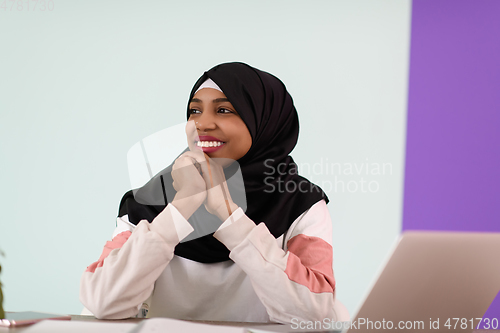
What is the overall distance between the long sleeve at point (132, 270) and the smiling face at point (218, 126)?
239 mm

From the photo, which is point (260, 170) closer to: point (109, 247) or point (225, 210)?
point (225, 210)

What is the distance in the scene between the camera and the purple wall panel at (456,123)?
246 centimetres

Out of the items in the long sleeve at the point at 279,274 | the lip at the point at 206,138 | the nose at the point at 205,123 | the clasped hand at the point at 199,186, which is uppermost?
the nose at the point at 205,123

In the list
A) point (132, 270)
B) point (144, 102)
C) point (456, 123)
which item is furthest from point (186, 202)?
point (456, 123)

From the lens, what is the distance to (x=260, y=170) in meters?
1.24

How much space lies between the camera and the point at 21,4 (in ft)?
9.32

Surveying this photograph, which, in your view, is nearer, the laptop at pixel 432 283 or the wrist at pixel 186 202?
the laptop at pixel 432 283

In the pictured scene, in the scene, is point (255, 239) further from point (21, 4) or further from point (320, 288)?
point (21, 4)

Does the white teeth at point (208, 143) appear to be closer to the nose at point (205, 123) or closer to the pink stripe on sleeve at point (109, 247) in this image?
the nose at point (205, 123)

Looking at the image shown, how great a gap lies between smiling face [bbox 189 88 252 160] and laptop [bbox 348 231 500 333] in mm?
660

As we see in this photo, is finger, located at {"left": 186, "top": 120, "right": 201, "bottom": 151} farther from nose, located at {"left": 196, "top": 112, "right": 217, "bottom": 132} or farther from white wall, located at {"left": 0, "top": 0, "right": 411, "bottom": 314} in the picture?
white wall, located at {"left": 0, "top": 0, "right": 411, "bottom": 314}

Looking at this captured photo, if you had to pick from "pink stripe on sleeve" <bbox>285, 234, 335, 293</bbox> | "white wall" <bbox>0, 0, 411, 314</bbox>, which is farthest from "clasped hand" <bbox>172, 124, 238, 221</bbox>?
"white wall" <bbox>0, 0, 411, 314</bbox>

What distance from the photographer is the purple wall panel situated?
246 cm

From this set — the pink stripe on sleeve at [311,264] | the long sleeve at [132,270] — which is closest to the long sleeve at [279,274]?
the pink stripe on sleeve at [311,264]
